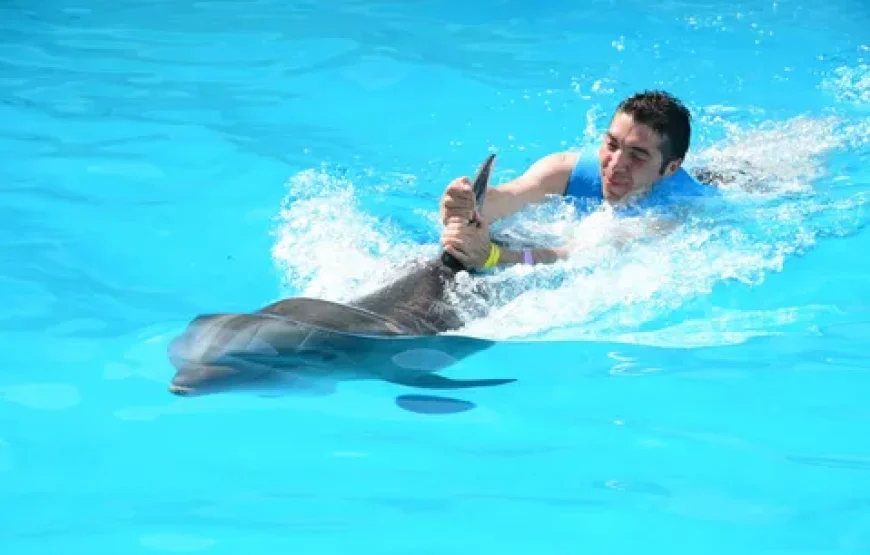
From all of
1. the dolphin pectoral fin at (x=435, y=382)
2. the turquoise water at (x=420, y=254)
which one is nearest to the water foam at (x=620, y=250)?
the turquoise water at (x=420, y=254)

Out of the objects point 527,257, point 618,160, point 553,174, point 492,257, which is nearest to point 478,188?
point 492,257

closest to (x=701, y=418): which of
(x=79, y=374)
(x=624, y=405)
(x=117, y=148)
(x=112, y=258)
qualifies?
(x=624, y=405)

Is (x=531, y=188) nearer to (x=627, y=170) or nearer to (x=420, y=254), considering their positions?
(x=627, y=170)

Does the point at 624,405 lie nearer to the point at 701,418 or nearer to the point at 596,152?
the point at 701,418

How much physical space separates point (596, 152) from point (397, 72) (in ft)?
7.25

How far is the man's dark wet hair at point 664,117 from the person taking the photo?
5242mm

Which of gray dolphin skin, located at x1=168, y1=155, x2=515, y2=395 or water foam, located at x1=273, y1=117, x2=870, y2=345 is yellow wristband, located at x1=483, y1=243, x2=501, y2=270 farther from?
gray dolphin skin, located at x1=168, y1=155, x2=515, y2=395

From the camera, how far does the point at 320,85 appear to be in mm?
7184

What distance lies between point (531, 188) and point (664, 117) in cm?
66

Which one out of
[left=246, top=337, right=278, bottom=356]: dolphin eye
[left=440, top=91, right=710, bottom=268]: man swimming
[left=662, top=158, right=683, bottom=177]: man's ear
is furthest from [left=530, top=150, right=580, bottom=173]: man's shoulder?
[left=246, top=337, right=278, bottom=356]: dolphin eye

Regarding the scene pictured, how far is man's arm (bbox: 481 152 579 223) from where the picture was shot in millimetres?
5219

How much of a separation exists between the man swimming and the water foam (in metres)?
0.10

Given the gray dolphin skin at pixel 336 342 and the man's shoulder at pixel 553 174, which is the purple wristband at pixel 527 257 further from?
the man's shoulder at pixel 553 174

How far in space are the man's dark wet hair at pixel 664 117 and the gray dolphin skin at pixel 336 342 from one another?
1651mm
